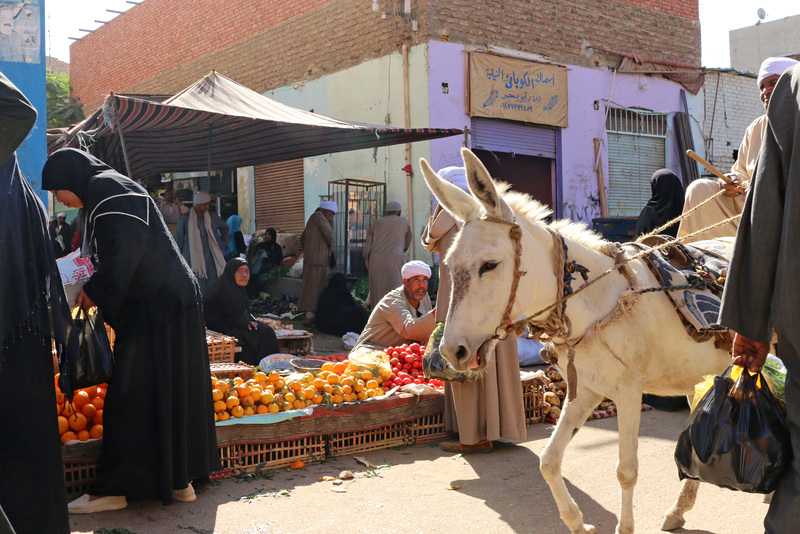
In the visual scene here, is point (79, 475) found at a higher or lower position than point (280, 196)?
lower

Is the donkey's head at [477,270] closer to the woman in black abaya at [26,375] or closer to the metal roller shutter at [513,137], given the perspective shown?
the woman in black abaya at [26,375]

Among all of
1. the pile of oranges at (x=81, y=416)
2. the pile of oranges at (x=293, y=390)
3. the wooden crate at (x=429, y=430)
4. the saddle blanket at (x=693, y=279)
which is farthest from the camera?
the wooden crate at (x=429, y=430)

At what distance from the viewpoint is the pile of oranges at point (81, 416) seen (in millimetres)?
4094

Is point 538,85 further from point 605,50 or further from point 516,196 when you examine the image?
point 516,196

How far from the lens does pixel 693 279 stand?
3.24m

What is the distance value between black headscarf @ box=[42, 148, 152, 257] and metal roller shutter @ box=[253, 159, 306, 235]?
10.9 m

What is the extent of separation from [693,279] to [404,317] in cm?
348

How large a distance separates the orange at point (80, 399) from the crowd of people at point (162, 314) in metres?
0.56

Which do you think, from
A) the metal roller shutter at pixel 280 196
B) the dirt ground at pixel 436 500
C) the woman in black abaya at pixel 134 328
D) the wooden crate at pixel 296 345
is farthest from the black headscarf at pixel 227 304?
the metal roller shutter at pixel 280 196

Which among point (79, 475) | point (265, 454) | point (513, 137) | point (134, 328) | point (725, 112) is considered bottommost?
point (265, 454)

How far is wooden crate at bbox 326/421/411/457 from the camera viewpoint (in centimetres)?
502

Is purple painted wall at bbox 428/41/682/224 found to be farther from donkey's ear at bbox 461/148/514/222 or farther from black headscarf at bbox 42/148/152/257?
donkey's ear at bbox 461/148/514/222

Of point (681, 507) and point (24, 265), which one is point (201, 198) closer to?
point (24, 265)

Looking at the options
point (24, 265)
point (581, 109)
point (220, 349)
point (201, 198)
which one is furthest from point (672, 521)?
point (581, 109)
